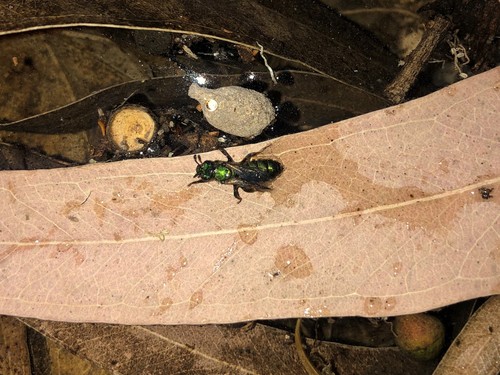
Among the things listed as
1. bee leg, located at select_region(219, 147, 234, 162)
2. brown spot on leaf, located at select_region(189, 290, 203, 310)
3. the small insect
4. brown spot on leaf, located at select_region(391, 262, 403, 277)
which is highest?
the small insect

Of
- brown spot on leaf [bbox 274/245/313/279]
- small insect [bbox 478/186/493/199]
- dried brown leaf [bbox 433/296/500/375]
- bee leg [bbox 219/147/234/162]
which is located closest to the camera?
small insect [bbox 478/186/493/199]

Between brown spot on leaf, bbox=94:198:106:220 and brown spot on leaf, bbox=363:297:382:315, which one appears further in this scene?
brown spot on leaf, bbox=94:198:106:220

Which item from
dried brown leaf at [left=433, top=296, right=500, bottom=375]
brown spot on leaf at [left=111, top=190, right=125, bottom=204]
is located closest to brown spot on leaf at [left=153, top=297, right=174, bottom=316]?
brown spot on leaf at [left=111, top=190, right=125, bottom=204]

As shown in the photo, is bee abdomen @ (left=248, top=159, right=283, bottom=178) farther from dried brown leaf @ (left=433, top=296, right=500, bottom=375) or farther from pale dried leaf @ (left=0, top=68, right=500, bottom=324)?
dried brown leaf @ (left=433, top=296, right=500, bottom=375)

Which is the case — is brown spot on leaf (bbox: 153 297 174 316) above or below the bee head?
below

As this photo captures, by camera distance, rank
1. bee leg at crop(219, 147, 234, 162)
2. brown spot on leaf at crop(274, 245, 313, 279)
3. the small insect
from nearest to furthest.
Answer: the small insect
brown spot on leaf at crop(274, 245, 313, 279)
bee leg at crop(219, 147, 234, 162)

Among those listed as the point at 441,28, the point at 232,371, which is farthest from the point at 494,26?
the point at 232,371

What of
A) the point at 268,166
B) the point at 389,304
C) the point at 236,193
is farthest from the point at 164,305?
the point at 389,304

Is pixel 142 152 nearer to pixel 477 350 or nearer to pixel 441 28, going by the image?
pixel 441 28
